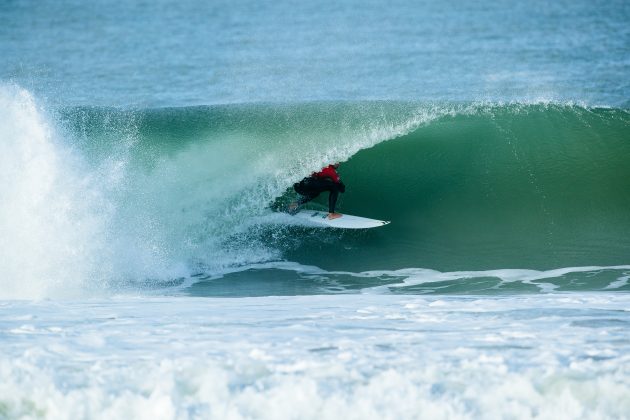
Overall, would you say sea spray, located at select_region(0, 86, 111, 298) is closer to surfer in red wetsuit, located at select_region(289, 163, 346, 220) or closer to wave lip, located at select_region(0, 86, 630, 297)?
wave lip, located at select_region(0, 86, 630, 297)

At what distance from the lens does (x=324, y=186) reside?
32.6 ft

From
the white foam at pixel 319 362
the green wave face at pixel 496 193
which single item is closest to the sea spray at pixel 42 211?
the white foam at pixel 319 362

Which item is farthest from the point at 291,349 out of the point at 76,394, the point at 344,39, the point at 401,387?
the point at 344,39

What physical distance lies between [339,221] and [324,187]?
0.45 meters

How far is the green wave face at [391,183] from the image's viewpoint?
385 inches

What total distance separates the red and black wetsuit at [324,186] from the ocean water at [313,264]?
300mm

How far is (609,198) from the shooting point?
10977 mm

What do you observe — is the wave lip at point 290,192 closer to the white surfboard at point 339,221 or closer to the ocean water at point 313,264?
the ocean water at point 313,264

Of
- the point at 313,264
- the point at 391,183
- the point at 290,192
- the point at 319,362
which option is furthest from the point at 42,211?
the point at 319,362

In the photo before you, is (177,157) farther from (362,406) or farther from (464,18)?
(464,18)

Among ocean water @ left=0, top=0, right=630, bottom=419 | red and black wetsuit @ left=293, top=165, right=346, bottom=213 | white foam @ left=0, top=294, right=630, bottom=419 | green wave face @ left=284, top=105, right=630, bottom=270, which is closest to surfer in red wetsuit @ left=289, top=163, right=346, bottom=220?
red and black wetsuit @ left=293, top=165, right=346, bottom=213

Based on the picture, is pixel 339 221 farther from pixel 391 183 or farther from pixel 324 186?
pixel 391 183

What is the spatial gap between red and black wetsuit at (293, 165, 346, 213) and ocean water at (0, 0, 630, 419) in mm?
300

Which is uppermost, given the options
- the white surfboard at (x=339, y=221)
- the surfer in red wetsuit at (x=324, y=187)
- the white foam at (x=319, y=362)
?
the surfer in red wetsuit at (x=324, y=187)
